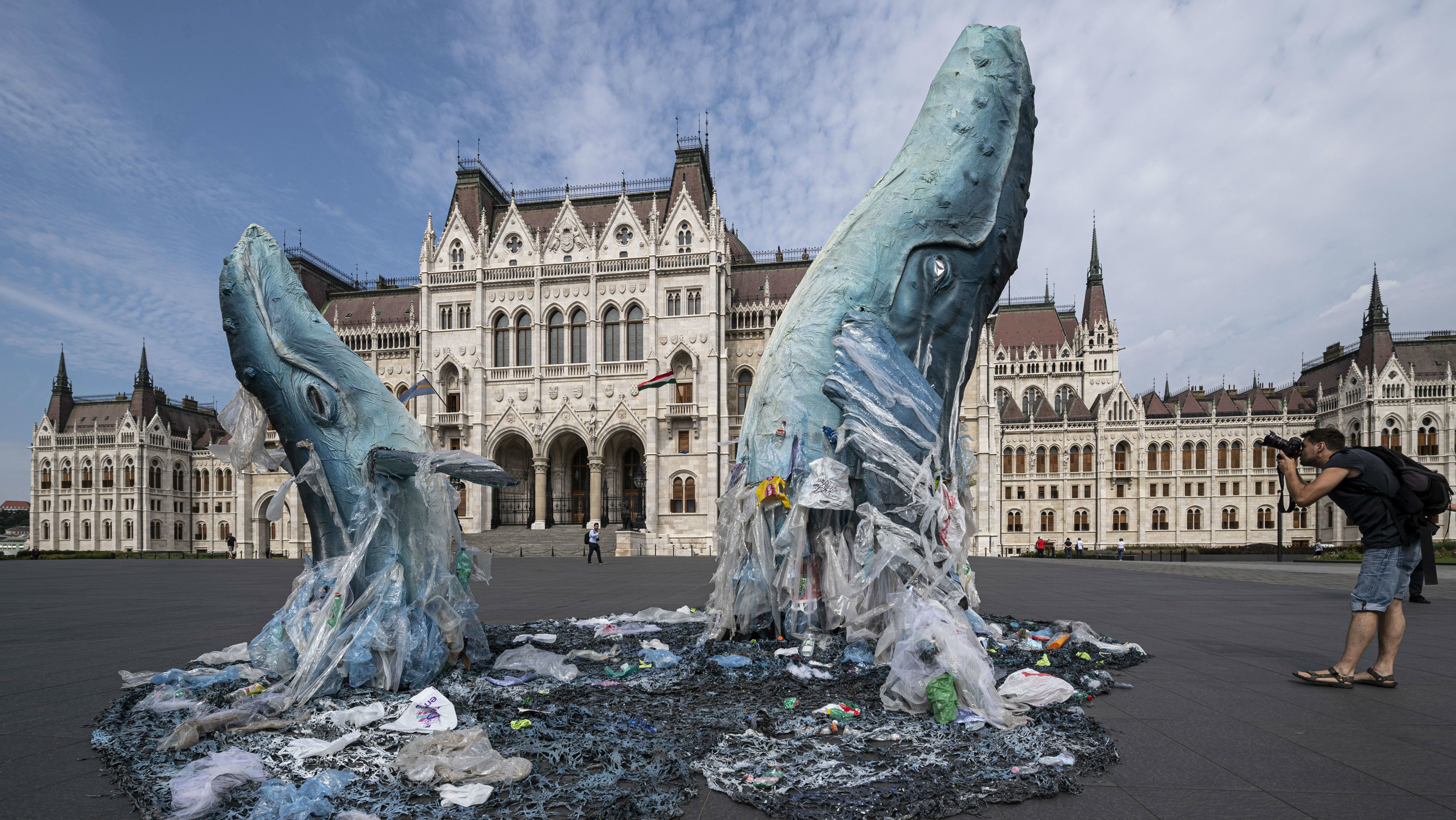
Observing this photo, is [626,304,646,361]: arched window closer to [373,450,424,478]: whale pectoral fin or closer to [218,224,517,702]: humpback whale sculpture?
[218,224,517,702]: humpback whale sculpture

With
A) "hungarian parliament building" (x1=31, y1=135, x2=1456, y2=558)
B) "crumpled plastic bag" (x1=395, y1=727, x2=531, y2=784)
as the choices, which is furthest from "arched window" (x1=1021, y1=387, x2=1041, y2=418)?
"crumpled plastic bag" (x1=395, y1=727, x2=531, y2=784)

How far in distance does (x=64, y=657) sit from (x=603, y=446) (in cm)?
3121

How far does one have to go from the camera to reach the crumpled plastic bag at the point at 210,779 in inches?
107

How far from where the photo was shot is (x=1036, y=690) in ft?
13.6

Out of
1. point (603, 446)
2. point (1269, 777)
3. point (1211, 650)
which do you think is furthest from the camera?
point (603, 446)

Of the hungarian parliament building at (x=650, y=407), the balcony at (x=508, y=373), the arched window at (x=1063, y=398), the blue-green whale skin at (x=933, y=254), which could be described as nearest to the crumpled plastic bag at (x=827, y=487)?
the blue-green whale skin at (x=933, y=254)

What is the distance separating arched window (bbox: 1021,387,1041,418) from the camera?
181 ft

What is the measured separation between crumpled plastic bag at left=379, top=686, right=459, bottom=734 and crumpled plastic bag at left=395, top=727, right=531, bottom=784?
1.15 feet

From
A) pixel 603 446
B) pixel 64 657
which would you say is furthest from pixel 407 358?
pixel 64 657

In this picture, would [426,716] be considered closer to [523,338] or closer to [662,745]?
[662,745]

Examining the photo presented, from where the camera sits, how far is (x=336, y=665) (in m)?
4.27

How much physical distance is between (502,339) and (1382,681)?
37978mm

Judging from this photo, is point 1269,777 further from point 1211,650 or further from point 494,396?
point 494,396

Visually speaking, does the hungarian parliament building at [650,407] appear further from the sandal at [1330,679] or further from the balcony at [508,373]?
the sandal at [1330,679]
